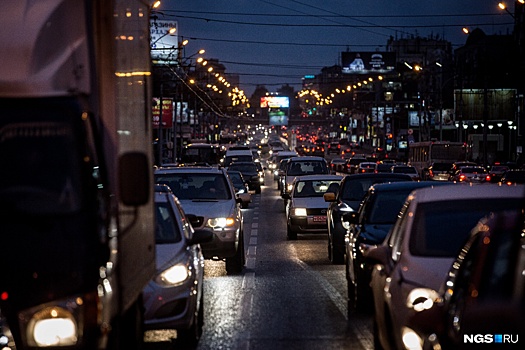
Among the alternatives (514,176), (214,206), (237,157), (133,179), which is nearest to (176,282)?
(133,179)

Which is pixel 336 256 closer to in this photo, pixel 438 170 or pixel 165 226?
pixel 165 226

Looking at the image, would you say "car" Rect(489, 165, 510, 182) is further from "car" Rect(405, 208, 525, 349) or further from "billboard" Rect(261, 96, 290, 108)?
"billboard" Rect(261, 96, 290, 108)

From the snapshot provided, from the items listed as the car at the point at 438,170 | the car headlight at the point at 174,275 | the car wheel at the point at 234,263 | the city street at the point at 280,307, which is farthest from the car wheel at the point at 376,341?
the car at the point at 438,170

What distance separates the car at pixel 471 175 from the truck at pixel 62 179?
48.8 m

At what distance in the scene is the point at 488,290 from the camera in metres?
5.98

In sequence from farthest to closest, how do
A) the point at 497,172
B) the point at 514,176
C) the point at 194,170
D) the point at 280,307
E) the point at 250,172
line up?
the point at 497,172 < the point at 250,172 < the point at 514,176 < the point at 194,170 < the point at 280,307

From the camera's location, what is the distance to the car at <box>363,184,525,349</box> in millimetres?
9625

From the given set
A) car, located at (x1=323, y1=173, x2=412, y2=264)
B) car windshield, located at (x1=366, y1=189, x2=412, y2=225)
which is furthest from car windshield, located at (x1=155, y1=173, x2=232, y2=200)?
car windshield, located at (x1=366, y1=189, x2=412, y2=225)

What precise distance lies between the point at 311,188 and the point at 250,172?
91.1 feet

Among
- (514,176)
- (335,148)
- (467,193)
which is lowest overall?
(335,148)

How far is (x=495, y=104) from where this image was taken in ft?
301

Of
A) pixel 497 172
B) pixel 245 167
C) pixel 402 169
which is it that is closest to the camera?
pixel 402 169

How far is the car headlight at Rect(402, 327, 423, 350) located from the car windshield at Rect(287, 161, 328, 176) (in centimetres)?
3597

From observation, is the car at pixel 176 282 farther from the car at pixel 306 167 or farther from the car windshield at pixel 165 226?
the car at pixel 306 167
